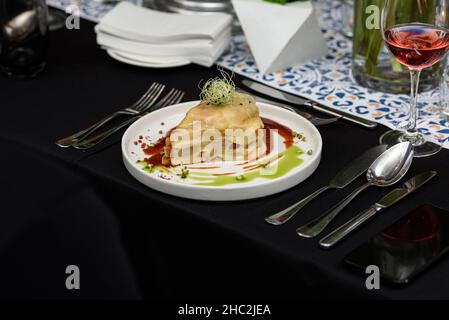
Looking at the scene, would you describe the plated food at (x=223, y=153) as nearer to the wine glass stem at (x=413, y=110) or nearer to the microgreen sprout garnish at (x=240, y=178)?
the microgreen sprout garnish at (x=240, y=178)

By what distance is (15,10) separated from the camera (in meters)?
1.63

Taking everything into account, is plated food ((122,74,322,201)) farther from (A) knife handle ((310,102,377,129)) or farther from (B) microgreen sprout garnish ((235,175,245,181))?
(A) knife handle ((310,102,377,129))

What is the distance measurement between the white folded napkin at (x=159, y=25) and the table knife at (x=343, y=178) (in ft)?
1.79

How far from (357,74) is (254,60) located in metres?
0.24

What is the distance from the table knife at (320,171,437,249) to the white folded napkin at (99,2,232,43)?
63 centimetres

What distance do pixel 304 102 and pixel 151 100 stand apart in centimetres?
28

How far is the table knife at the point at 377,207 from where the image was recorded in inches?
43.3

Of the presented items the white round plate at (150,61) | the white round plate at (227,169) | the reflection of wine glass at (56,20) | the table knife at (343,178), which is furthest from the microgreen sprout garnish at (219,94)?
the reflection of wine glass at (56,20)

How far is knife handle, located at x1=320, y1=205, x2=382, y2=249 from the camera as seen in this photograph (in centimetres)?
109

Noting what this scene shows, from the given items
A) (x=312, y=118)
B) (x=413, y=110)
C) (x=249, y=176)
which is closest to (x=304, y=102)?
(x=312, y=118)

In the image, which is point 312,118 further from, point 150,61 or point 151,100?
point 150,61

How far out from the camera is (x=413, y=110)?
1366mm

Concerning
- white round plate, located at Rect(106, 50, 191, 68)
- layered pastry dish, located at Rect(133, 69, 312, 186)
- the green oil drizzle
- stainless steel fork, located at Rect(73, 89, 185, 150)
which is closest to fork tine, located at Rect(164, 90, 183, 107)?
stainless steel fork, located at Rect(73, 89, 185, 150)

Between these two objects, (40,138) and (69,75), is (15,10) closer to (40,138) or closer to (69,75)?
(69,75)
